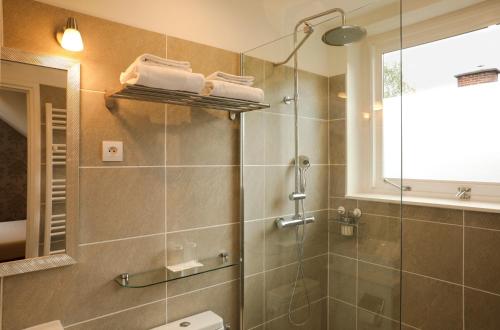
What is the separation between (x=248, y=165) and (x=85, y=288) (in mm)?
963

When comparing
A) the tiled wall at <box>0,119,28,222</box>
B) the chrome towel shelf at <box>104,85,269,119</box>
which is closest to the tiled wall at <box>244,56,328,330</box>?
the chrome towel shelf at <box>104,85,269,119</box>

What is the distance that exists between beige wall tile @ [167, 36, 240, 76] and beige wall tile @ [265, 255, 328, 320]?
1.16 metres

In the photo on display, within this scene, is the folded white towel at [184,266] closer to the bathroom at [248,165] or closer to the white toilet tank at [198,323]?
the bathroom at [248,165]

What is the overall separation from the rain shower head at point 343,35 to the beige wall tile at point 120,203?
106cm

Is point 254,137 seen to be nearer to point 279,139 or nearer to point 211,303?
point 279,139

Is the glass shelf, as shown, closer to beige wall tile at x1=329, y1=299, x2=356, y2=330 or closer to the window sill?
beige wall tile at x1=329, y1=299, x2=356, y2=330

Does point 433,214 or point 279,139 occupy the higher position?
point 279,139

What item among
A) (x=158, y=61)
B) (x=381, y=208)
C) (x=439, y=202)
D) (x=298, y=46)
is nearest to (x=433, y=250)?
(x=439, y=202)

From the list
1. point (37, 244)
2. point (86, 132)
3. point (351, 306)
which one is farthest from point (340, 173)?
point (37, 244)

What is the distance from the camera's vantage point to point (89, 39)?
123 centimetres

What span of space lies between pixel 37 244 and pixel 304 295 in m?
1.32

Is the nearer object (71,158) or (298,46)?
(71,158)

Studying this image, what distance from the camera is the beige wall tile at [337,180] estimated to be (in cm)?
158

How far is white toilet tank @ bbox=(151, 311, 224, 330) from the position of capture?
1412 millimetres
